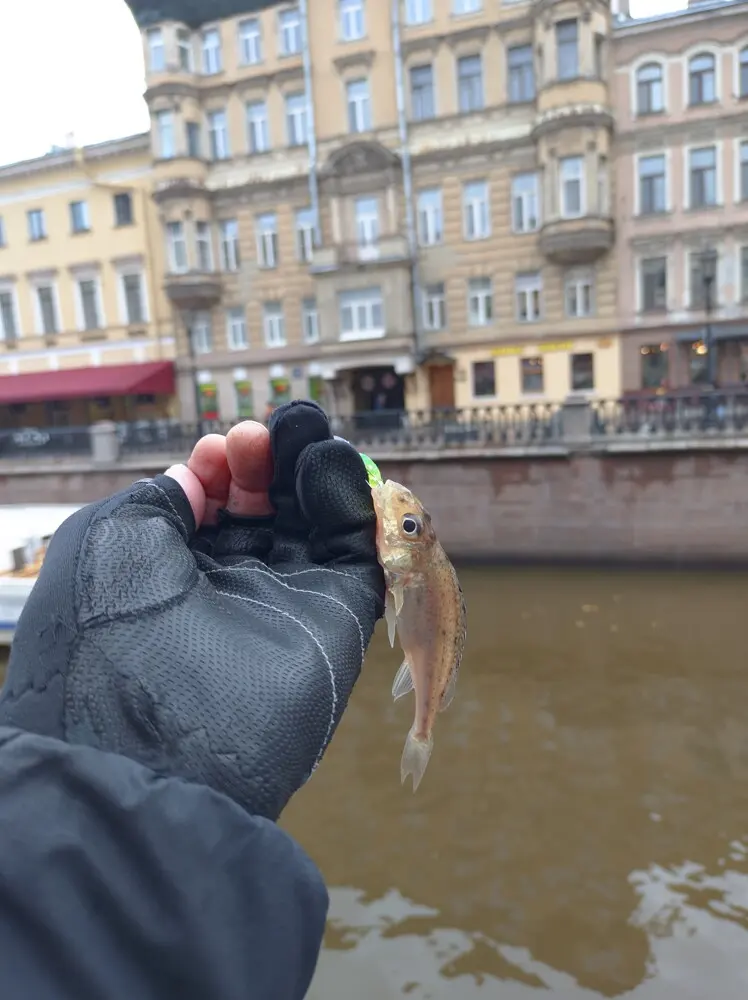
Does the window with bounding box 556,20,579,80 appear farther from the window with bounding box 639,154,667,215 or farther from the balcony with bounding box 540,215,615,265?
the balcony with bounding box 540,215,615,265

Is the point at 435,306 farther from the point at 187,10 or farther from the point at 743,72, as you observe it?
the point at 187,10

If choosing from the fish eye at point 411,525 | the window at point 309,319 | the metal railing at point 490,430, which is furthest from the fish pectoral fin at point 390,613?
the window at point 309,319

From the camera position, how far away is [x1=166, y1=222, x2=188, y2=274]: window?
25391 mm

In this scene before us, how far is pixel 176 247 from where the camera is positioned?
25562mm

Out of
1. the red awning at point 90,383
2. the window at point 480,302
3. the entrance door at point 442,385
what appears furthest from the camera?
the red awning at point 90,383

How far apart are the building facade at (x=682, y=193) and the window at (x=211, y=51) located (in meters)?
13.1

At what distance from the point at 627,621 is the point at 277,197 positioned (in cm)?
1918

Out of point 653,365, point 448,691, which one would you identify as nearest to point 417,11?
point 653,365

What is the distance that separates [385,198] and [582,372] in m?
8.52

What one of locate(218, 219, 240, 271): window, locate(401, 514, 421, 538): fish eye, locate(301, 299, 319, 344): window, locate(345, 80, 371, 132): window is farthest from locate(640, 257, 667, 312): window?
locate(401, 514, 421, 538): fish eye

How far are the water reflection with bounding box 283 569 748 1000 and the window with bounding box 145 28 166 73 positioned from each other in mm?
23360

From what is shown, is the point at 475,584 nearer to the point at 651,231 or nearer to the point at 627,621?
the point at 627,621

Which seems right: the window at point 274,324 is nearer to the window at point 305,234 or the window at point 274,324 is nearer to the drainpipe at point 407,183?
the window at point 305,234

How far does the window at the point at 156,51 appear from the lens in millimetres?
24656
